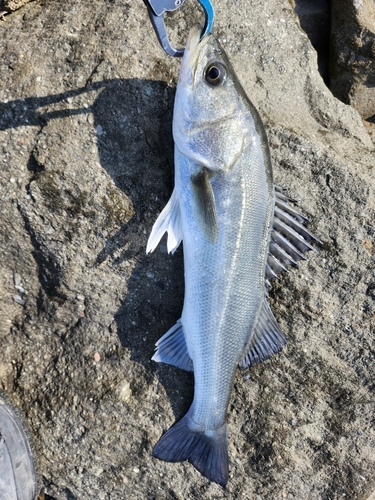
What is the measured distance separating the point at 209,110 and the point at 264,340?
5.22 feet

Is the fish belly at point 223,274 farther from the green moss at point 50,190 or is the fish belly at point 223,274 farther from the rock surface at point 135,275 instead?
the green moss at point 50,190

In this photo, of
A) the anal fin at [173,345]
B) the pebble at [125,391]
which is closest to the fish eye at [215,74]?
the anal fin at [173,345]

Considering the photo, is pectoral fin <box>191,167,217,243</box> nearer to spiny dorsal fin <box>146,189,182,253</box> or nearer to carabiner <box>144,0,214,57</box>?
spiny dorsal fin <box>146,189,182,253</box>

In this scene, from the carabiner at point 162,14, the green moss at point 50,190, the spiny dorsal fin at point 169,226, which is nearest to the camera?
the carabiner at point 162,14

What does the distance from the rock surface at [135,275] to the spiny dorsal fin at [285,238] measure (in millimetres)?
233

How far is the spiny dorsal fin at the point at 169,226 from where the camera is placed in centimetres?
296

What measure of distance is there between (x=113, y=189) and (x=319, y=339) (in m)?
1.87

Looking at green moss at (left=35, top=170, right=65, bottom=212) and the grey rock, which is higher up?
the grey rock

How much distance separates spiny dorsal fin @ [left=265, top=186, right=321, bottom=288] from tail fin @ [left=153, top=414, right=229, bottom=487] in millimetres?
1128

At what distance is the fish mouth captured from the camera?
273cm

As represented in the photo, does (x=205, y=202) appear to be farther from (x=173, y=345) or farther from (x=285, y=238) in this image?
(x=173, y=345)

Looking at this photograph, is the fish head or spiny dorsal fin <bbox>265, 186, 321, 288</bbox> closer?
the fish head

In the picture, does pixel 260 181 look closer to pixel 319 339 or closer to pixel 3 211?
pixel 319 339

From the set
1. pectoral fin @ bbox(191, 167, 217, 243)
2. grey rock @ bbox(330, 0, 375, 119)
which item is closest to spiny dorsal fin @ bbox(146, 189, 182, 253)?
pectoral fin @ bbox(191, 167, 217, 243)
